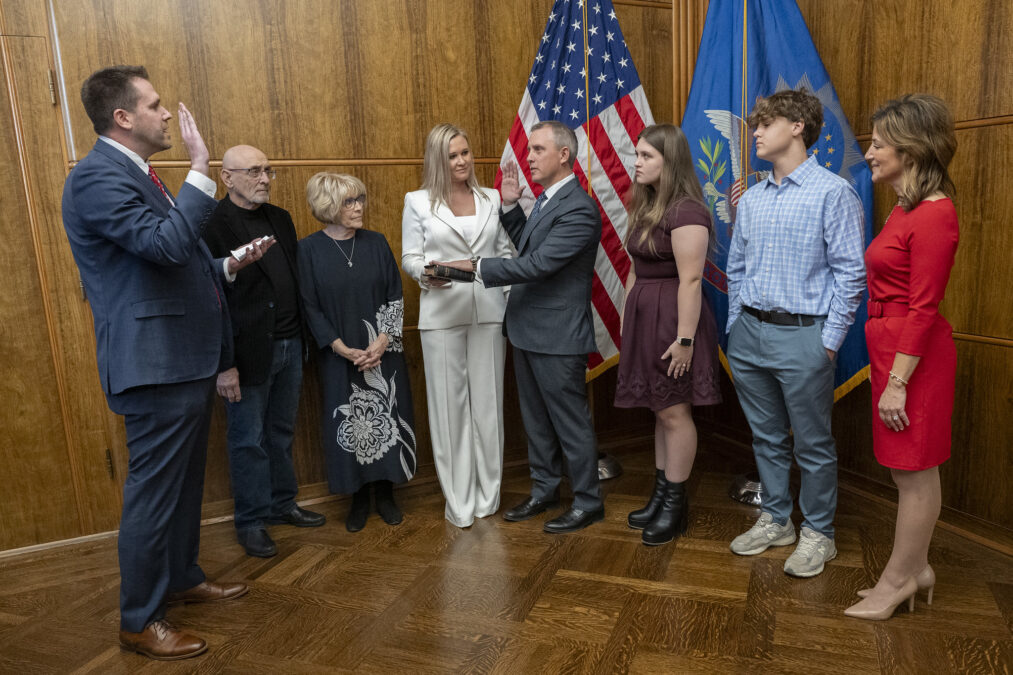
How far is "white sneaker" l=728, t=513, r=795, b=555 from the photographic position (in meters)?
2.81

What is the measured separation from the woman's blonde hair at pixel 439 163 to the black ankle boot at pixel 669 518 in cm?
149

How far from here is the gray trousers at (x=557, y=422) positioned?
3.03 metres

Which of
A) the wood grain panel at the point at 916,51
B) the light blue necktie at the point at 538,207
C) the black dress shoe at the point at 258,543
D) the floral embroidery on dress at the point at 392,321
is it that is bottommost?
the black dress shoe at the point at 258,543

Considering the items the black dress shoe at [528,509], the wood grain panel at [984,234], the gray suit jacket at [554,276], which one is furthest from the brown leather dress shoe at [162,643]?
the wood grain panel at [984,234]

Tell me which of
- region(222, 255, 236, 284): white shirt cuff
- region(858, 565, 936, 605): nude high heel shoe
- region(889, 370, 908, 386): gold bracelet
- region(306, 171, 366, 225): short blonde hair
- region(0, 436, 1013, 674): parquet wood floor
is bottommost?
region(0, 436, 1013, 674): parquet wood floor

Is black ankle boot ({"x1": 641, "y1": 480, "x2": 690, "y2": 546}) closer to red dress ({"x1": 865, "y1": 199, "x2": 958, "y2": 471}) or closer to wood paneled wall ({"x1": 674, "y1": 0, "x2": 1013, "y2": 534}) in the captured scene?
red dress ({"x1": 865, "y1": 199, "x2": 958, "y2": 471})

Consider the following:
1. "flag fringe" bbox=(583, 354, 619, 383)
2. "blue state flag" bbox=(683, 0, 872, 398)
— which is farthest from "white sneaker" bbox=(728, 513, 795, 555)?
"flag fringe" bbox=(583, 354, 619, 383)

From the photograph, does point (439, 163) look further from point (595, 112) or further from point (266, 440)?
point (266, 440)

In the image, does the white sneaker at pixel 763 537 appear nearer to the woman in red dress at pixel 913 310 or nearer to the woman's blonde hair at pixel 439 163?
the woman in red dress at pixel 913 310

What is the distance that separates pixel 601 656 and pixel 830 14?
2.86 metres

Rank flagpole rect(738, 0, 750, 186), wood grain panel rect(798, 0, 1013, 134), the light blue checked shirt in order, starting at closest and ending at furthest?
1. the light blue checked shirt
2. wood grain panel rect(798, 0, 1013, 134)
3. flagpole rect(738, 0, 750, 186)

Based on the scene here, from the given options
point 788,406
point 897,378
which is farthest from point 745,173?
point 897,378

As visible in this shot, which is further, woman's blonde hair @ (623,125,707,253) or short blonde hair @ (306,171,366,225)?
short blonde hair @ (306,171,366,225)

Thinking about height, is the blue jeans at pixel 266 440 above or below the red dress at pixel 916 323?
below
